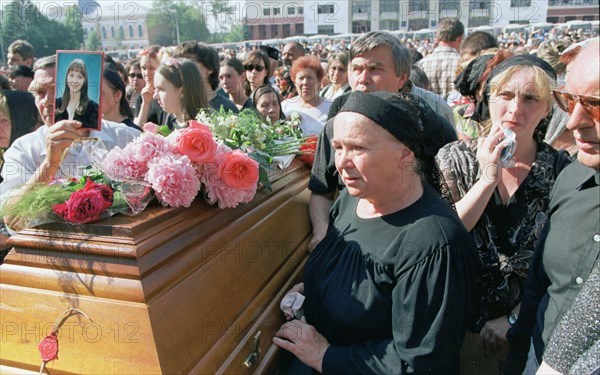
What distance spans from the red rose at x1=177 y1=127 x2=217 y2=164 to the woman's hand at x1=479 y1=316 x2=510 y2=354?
1.50 metres

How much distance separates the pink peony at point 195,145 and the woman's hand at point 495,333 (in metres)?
1.50

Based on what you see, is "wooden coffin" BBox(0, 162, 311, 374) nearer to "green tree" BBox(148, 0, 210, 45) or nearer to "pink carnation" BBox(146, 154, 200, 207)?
"pink carnation" BBox(146, 154, 200, 207)

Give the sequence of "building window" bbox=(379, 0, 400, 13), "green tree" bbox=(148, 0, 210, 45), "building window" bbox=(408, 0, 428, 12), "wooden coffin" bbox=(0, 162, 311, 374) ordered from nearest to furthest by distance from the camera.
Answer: "wooden coffin" bbox=(0, 162, 311, 374) → "building window" bbox=(408, 0, 428, 12) → "building window" bbox=(379, 0, 400, 13) → "green tree" bbox=(148, 0, 210, 45)

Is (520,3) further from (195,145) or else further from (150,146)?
(150,146)

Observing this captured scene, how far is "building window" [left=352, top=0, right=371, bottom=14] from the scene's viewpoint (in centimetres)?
2463

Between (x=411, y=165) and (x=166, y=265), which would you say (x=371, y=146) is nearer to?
(x=411, y=165)

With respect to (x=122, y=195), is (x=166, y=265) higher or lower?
lower

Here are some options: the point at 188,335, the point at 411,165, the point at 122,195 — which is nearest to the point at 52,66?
the point at 122,195

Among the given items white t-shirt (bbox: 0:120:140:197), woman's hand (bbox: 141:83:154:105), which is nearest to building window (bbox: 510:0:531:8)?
woman's hand (bbox: 141:83:154:105)

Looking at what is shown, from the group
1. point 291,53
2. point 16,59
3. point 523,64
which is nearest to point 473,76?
point 523,64

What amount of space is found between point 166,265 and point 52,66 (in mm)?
1944

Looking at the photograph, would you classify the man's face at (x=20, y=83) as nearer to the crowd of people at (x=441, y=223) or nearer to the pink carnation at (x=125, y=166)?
the crowd of people at (x=441, y=223)

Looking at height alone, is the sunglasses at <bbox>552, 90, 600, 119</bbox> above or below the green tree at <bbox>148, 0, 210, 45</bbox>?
below

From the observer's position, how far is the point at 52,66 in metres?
2.70
